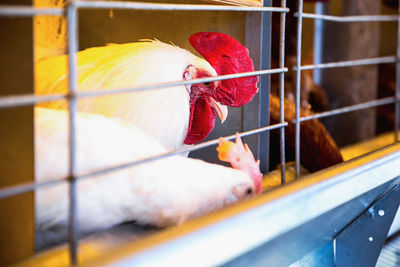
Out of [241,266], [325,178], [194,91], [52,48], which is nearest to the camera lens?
[241,266]

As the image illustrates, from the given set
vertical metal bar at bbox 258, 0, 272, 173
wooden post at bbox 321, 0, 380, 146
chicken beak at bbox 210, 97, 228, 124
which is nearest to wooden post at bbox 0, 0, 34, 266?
chicken beak at bbox 210, 97, 228, 124

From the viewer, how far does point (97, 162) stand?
2.33 ft

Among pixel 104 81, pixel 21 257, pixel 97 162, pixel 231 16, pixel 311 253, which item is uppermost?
pixel 231 16

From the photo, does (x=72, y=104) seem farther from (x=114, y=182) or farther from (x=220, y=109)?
(x=220, y=109)

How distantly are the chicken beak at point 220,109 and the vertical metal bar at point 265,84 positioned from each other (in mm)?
102

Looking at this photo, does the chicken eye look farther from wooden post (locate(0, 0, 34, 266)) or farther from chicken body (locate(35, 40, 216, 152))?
wooden post (locate(0, 0, 34, 266))

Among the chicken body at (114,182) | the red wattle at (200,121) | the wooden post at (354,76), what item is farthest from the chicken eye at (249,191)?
the wooden post at (354,76)

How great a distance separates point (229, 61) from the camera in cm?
Result: 104

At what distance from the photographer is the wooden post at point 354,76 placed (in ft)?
9.32

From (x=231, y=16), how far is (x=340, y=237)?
593mm

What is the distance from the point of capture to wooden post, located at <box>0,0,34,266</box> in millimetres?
593

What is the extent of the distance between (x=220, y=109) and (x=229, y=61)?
11cm

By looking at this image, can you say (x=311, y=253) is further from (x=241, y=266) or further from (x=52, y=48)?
(x=52, y=48)

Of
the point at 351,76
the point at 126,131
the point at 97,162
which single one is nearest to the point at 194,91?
the point at 126,131
